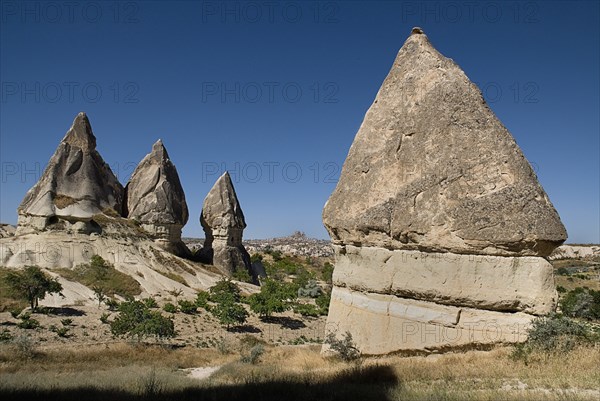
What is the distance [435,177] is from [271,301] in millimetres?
17545

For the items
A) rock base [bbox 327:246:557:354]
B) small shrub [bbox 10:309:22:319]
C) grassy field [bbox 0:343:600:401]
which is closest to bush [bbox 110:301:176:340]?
small shrub [bbox 10:309:22:319]

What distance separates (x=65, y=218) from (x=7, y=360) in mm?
18697

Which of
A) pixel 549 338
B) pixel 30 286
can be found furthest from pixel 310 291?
pixel 549 338

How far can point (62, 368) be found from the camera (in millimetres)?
9867

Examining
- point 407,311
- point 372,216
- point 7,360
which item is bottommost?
point 7,360

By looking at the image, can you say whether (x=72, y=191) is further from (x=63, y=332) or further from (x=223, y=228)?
(x=63, y=332)

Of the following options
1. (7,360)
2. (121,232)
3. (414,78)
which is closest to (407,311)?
(414,78)

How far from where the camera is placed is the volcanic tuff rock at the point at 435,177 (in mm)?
6578

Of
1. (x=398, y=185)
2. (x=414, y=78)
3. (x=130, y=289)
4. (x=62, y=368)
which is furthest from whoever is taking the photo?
(x=130, y=289)

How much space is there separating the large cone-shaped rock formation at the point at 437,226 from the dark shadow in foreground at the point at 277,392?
1.13m

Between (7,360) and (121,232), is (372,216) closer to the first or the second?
(7,360)

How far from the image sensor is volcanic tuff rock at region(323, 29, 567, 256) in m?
6.58

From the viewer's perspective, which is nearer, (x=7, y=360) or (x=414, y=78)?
(x=414, y=78)

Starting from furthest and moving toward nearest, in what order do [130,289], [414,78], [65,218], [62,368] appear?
[65,218] → [130,289] → [62,368] → [414,78]
